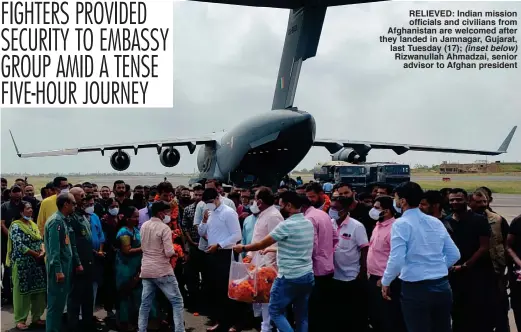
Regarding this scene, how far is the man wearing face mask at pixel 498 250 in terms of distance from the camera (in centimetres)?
568

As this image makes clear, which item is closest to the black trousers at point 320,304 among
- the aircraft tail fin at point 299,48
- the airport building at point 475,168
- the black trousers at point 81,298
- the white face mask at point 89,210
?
the black trousers at point 81,298

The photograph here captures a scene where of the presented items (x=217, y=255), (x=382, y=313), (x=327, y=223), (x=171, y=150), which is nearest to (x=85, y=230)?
(x=217, y=255)

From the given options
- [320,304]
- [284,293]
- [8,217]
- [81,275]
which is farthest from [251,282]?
[8,217]

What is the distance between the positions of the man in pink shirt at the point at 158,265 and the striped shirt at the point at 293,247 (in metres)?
1.32

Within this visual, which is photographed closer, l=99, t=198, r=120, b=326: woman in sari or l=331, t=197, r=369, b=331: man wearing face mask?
l=331, t=197, r=369, b=331: man wearing face mask

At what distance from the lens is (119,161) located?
22609mm

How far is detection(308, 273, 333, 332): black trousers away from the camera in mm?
5961

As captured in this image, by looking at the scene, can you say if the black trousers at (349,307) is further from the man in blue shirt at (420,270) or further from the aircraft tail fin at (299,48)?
the aircraft tail fin at (299,48)

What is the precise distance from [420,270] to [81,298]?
4062 mm

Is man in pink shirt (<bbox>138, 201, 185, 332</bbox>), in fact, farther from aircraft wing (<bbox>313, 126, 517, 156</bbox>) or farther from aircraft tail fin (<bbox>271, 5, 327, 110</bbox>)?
aircraft wing (<bbox>313, 126, 517, 156</bbox>)

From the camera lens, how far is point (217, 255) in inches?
271

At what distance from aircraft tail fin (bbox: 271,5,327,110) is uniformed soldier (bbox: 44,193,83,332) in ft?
36.0

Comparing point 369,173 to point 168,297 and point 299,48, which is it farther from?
point 168,297

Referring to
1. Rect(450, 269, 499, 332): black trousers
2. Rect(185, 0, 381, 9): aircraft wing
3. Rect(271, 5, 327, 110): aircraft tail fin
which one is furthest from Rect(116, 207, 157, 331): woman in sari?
Rect(185, 0, 381, 9): aircraft wing
